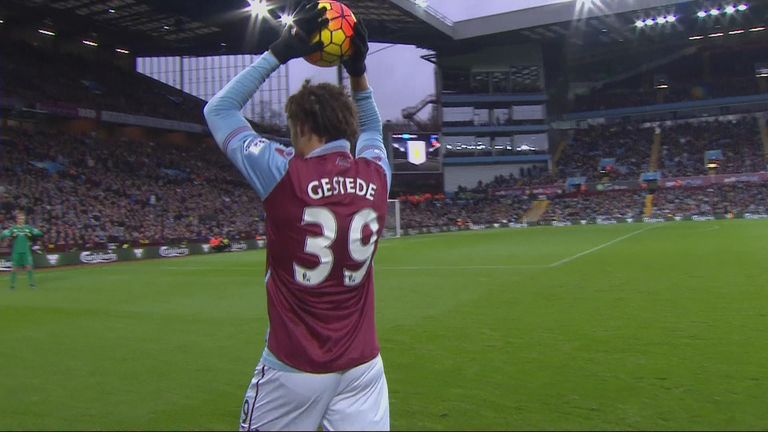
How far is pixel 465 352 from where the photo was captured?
23.4ft

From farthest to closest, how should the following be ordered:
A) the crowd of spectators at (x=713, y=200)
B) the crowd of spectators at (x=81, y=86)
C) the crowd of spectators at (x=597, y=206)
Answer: the crowd of spectators at (x=597, y=206) < the crowd of spectators at (x=713, y=200) < the crowd of spectators at (x=81, y=86)

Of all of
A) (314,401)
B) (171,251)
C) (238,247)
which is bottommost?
(238,247)

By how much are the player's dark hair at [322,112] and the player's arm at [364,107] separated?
267 mm

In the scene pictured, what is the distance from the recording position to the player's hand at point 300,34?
7.73 ft

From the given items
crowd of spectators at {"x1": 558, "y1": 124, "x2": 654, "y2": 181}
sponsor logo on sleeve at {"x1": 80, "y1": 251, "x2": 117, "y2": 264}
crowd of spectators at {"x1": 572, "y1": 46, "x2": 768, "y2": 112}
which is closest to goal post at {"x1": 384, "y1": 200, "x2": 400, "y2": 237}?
sponsor logo on sleeve at {"x1": 80, "y1": 251, "x2": 117, "y2": 264}

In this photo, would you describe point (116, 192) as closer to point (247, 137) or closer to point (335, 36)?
point (335, 36)

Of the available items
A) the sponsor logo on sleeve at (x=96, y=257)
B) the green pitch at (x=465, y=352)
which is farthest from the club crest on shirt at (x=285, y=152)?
the sponsor logo on sleeve at (x=96, y=257)

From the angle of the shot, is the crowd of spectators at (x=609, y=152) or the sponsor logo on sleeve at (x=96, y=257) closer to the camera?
the sponsor logo on sleeve at (x=96, y=257)

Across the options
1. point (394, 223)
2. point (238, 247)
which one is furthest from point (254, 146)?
point (394, 223)

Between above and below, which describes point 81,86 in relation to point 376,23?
below

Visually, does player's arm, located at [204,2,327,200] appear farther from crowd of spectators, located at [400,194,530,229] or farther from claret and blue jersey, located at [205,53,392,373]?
crowd of spectators, located at [400,194,530,229]

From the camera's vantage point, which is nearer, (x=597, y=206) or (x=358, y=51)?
(x=358, y=51)

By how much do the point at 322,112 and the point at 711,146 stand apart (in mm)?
71326

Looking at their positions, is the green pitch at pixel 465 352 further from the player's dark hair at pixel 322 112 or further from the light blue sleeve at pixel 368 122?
the player's dark hair at pixel 322 112
